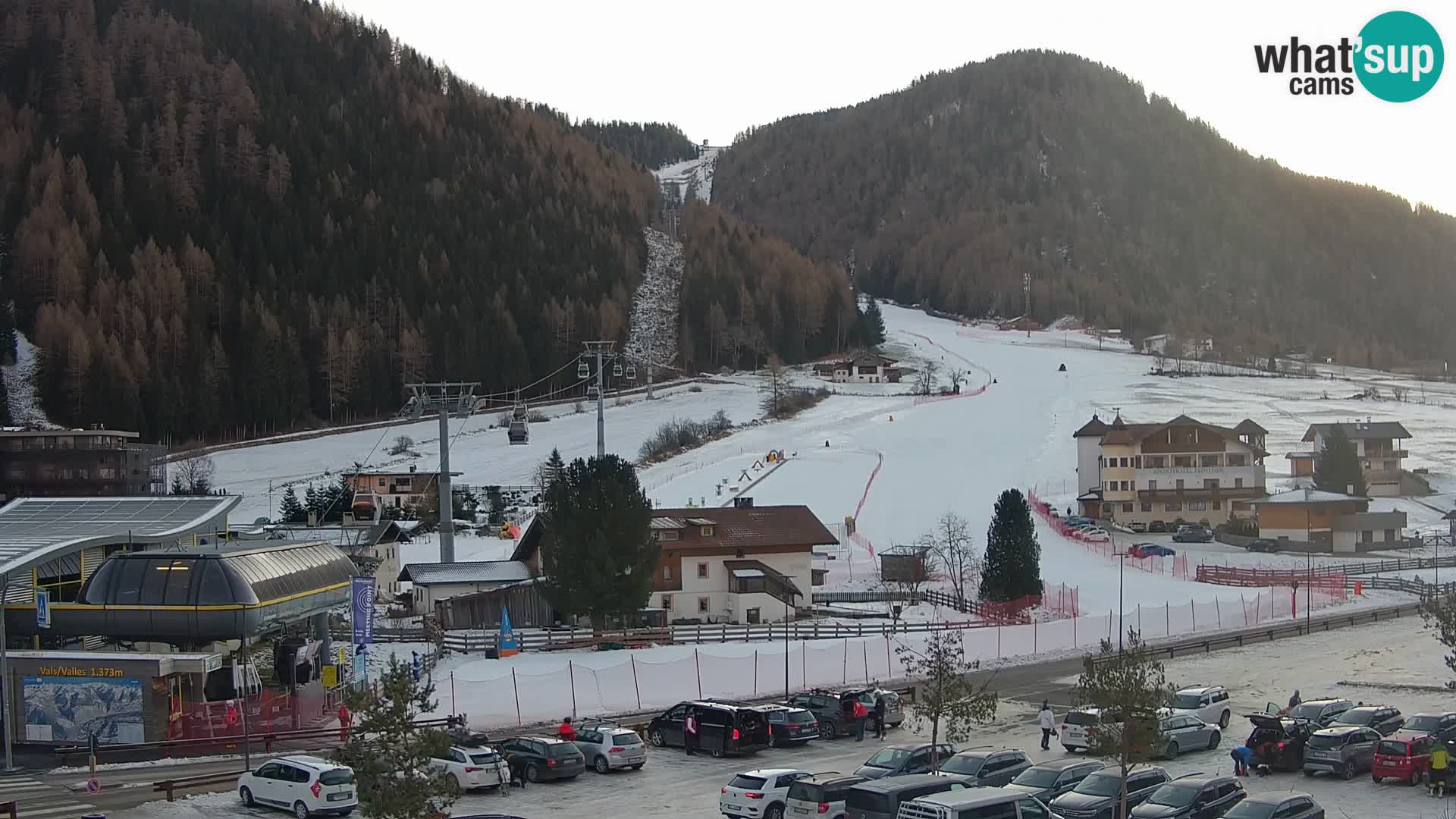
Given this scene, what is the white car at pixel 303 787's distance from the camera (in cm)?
2044

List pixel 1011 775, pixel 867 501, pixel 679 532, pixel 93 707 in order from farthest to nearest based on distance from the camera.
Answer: pixel 867 501
pixel 679 532
pixel 93 707
pixel 1011 775

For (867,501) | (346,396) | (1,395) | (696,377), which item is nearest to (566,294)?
(696,377)

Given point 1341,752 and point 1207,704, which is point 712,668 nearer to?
point 1207,704

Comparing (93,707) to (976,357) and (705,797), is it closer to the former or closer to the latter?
(705,797)

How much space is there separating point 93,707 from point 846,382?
10430 cm

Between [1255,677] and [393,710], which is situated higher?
[393,710]

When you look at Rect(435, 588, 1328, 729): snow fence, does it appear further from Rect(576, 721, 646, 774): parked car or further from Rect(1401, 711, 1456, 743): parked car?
Rect(1401, 711, 1456, 743): parked car

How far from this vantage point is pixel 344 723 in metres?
25.7

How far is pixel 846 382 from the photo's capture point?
127000 mm

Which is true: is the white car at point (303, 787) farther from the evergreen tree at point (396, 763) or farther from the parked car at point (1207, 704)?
the parked car at point (1207, 704)

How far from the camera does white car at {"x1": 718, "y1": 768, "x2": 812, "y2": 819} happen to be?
20.4 m

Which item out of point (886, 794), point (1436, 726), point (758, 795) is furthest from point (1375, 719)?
point (758, 795)

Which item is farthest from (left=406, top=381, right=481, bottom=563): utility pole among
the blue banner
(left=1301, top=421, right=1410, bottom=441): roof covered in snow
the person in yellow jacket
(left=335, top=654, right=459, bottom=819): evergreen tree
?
(left=1301, top=421, right=1410, bottom=441): roof covered in snow

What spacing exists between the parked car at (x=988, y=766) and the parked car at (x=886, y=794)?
1.74 meters
